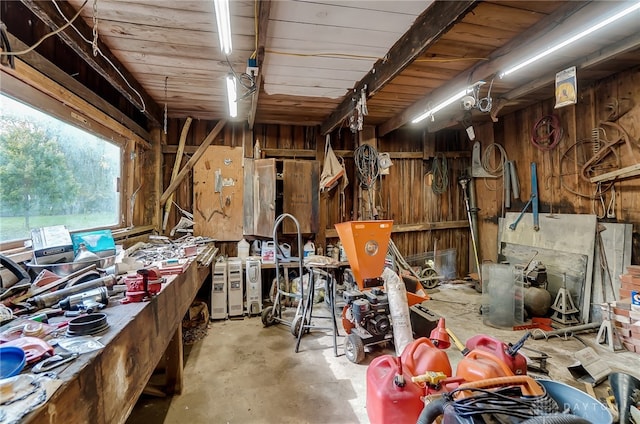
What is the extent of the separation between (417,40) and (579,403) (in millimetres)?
2500

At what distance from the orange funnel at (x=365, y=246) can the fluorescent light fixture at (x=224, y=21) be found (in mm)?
1989

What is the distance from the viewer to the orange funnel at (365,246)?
325cm

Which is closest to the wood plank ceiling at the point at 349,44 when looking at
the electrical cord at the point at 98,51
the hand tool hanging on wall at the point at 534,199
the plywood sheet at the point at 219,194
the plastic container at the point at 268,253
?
the electrical cord at the point at 98,51

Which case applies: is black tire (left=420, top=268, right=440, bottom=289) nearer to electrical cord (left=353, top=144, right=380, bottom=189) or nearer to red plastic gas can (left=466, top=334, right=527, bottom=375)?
electrical cord (left=353, top=144, right=380, bottom=189)

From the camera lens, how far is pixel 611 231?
3664 millimetres

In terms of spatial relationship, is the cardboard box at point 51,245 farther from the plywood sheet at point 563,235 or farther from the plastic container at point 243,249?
the plywood sheet at point 563,235

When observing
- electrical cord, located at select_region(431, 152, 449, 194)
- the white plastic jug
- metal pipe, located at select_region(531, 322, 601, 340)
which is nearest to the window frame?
the white plastic jug

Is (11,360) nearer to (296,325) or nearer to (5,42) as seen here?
(5,42)

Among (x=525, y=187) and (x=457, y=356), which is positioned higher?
(x=525, y=187)

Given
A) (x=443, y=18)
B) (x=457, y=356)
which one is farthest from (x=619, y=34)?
(x=457, y=356)

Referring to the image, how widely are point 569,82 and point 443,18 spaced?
199 centimetres

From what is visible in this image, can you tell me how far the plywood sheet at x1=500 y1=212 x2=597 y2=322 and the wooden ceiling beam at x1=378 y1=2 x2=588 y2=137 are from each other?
254cm

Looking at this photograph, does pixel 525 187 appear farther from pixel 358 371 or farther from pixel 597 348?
pixel 358 371

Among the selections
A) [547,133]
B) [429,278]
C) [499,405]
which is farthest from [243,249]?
[547,133]
